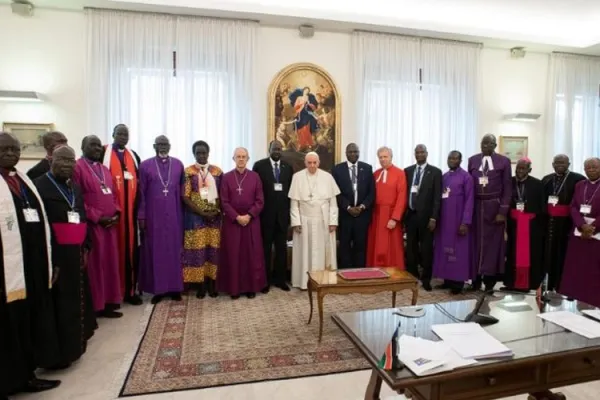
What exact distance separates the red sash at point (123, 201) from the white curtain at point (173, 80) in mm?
1229

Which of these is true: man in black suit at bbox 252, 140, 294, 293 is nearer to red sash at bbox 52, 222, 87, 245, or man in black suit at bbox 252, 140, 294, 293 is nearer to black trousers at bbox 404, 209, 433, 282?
black trousers at bbox 404, 209, 433, 282

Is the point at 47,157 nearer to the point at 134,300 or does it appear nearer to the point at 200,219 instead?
the point at 200,219

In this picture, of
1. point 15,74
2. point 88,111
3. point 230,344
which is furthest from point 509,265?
point 15,74

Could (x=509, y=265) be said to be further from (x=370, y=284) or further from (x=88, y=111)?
(x=88, y=111)

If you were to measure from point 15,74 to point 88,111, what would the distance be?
3.28ft

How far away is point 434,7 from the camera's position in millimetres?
5801

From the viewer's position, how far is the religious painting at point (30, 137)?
17.4 feet

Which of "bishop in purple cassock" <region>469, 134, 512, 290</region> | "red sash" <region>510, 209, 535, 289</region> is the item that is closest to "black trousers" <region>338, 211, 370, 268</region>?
"bishop in purple cassock" <region>469, 134, 512, 290</region>

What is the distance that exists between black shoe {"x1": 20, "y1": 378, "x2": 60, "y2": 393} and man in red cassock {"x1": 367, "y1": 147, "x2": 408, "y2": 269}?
3594 millimetres

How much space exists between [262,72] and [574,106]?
18.3 feet

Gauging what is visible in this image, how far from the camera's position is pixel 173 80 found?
18.5 ft

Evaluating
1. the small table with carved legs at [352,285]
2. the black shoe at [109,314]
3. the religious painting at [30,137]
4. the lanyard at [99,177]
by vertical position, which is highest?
the religious painting at [30,137]

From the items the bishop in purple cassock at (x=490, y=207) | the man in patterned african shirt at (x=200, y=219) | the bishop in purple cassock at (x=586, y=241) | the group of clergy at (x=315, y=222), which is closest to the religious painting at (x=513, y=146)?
the group of clergy at (x=315, y=222)

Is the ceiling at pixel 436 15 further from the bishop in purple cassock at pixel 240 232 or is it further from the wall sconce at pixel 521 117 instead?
the bishop in purple cassock at pixel 240 232
